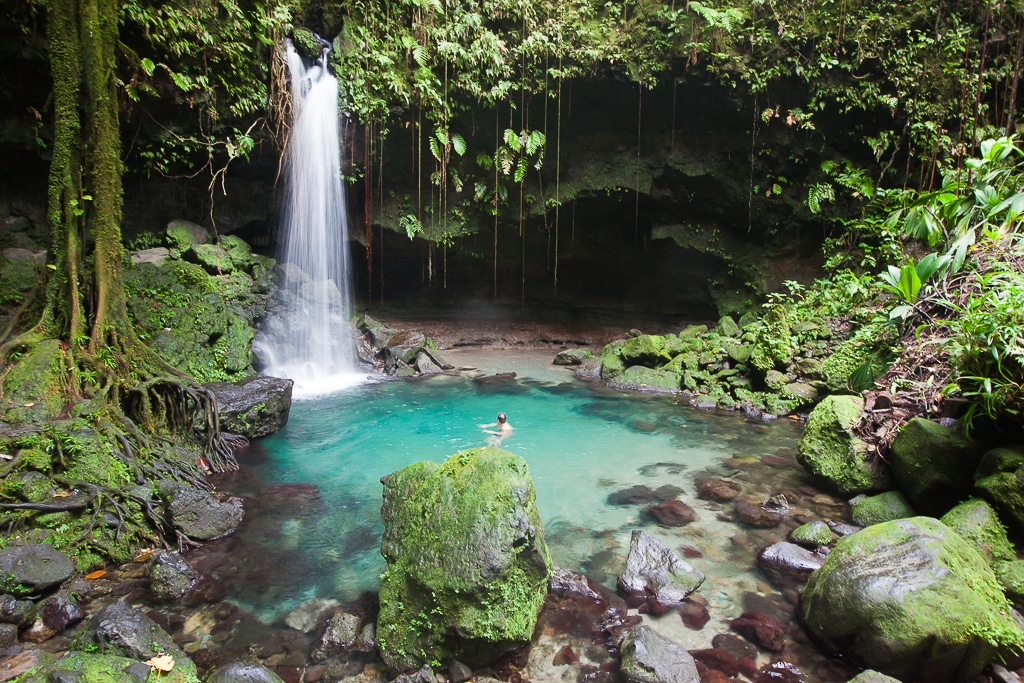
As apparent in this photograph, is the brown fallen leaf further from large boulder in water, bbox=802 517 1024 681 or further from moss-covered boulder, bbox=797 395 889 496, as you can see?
moss-covered boulder, bbox=797 395 889 496

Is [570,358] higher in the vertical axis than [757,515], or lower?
higher

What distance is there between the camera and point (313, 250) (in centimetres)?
1381

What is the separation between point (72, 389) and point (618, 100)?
40.7ft

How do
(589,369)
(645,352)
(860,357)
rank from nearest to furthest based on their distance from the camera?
(860,357) → (645,352) → (589,369)

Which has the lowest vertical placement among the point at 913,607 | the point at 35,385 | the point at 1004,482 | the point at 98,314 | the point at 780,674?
the point at 780,674

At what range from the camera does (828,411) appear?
6523 millimetres

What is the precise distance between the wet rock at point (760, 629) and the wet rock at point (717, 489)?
218 cm

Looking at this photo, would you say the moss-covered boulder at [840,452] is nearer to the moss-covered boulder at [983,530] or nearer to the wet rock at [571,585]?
A: the moss-covered boulder at [983,530]

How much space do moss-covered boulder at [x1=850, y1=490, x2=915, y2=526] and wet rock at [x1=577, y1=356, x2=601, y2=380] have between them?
7405mm

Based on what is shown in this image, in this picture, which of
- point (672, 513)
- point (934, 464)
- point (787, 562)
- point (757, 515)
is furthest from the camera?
point (672, 513)

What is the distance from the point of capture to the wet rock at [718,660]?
3768 millimetres

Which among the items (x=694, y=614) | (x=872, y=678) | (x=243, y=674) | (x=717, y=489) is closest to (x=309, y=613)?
(x=243, y=674)

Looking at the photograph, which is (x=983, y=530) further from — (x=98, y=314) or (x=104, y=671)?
(x=98, y=314)

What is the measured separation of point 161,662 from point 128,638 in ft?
0.97
